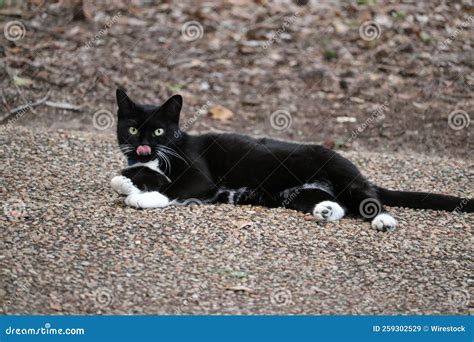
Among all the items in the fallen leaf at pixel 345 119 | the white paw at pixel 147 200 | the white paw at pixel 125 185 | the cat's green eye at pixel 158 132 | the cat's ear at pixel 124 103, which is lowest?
the white paw at pixel 147 200

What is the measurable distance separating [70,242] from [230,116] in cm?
433

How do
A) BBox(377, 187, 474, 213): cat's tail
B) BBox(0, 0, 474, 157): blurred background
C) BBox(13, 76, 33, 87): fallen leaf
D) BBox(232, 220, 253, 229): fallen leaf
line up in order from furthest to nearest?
BBox(13, 76, 33, 87): fallen leaf
BBox(0, 0, 474, 157): blurred background
BBox(377, 187, 474, 213): cat's tail
BBox(232, 220, 253, 229): fallen leaf

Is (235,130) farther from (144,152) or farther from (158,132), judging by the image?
(144,152)

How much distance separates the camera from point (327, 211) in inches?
195

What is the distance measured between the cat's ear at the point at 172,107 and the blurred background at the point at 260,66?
2693 mm

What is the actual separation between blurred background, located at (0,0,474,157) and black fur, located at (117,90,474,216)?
2.41 metres

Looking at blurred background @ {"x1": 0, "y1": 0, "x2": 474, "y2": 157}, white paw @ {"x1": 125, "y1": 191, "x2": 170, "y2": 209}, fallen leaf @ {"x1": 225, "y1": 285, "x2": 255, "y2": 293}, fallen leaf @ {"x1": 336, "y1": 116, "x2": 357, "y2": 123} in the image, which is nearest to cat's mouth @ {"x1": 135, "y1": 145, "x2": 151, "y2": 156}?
white paw @ {"x1": 125, "y1": 191, "x2": 170, "y2": 209}

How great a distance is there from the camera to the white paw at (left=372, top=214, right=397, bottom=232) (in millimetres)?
4824

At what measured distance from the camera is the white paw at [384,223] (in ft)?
15.8

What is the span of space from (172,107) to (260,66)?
441 cm

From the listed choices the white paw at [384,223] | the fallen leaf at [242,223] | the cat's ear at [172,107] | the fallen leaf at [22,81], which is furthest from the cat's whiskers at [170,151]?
the fallen leaf at [22,81]

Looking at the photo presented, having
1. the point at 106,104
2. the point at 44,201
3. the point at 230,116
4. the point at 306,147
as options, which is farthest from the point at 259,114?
the point at 44,201

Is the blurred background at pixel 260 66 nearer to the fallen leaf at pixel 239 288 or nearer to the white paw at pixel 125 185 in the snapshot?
the white paw at pixel 125 185

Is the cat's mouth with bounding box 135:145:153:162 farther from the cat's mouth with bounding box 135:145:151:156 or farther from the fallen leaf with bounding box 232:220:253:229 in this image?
the fallen leaf with bounding box 232:220:253:229
